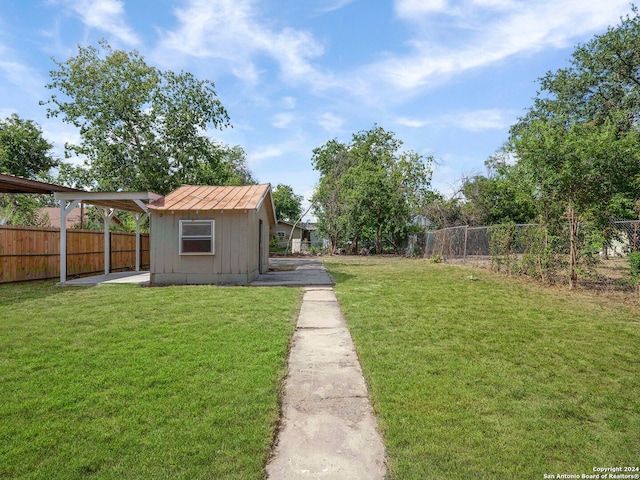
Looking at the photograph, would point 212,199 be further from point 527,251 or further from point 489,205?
point 489,205

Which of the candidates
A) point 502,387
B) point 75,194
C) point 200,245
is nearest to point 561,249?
point 502,387

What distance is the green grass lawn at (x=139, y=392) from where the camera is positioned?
2.09m

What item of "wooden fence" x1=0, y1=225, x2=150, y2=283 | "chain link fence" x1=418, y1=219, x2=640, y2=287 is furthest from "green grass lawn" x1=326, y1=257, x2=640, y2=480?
"wooden fence" x1=0, y1=225, x2=150, y2=283

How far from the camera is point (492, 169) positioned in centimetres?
2842

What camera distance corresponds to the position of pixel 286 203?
48.1 metres

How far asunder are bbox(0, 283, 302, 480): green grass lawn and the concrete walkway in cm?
13

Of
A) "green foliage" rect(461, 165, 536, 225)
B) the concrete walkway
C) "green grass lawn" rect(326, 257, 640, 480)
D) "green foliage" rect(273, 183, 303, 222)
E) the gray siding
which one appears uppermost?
"green foliage" rect(273, 183, 303, 222)

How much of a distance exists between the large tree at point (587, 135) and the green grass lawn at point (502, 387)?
15.1 feet

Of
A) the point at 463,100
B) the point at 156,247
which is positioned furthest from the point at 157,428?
the point at 463,100

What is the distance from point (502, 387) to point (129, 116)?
65.1ft

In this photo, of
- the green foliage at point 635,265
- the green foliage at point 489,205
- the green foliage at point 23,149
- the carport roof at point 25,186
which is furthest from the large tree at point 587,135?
the green foliage at point 23,149

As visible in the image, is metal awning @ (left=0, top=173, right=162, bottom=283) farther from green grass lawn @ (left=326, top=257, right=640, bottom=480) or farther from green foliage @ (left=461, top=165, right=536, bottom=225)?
green foliage @ (left=461, top=165, right=536, bottom=225)

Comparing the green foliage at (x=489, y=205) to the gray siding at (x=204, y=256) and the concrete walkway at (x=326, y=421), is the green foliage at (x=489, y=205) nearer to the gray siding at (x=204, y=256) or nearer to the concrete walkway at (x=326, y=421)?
the gray siding at (x=204, y=256)

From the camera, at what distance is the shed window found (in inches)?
395
